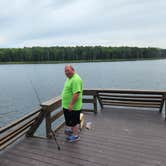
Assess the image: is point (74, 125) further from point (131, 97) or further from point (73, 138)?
point (131, 97)

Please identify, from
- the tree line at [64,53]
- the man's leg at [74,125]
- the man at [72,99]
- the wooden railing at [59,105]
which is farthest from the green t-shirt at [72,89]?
the tree line at [64,53]

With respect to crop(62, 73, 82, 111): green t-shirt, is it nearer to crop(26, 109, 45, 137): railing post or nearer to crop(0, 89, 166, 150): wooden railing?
crop(0, 89, 166, 150): wooden railing

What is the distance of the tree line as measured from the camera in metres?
64.0

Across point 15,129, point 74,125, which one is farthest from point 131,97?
point 15,129

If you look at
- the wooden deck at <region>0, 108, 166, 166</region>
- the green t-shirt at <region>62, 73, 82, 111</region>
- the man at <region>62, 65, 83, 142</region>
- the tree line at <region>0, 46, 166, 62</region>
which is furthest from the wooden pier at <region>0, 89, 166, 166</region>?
the tree line at <region>0, 46, 166, 62</region>

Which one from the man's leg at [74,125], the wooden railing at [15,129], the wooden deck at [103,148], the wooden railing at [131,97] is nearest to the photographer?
the wooden deck at [103,148]

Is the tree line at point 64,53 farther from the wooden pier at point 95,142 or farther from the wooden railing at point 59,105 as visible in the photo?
the wooden pier at point 95,142

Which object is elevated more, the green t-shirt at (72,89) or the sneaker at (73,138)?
the green t-shirt at (72,89)

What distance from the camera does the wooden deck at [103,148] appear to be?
251 cm

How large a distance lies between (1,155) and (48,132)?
0.83m

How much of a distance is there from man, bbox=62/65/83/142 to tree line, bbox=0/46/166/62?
2447 inches

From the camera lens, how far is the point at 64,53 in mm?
64250

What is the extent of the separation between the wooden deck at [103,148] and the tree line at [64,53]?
203ft

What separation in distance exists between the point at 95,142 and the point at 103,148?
0.79ft
